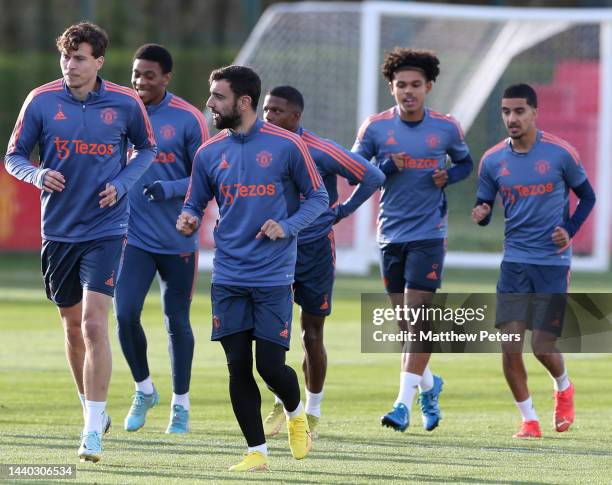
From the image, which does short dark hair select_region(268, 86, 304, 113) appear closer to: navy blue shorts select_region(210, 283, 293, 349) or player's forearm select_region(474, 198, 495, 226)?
player's forearm select_region(474, 198, 495, 226)

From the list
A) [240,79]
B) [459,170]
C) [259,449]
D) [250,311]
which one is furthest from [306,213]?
[459,170]

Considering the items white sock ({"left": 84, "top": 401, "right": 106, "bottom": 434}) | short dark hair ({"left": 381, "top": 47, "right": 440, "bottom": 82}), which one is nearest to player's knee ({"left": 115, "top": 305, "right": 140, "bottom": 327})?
white sock ({"left": 84, "top": 401, "right": 106, "bottom": 434})

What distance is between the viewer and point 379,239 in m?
9.77

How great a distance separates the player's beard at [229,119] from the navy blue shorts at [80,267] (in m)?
0.98

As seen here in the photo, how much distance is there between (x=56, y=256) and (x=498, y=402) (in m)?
4.13

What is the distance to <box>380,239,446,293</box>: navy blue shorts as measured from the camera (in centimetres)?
953

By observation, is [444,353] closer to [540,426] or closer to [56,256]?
[540,426]

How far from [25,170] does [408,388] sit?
114 inches

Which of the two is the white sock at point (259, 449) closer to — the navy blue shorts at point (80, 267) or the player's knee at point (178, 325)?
the navy blue shorts at point (80, 267)

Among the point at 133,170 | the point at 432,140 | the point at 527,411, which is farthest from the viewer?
the point at 432,140

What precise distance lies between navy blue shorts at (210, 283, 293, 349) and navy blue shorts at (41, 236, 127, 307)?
715 mm

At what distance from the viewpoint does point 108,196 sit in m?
7.62

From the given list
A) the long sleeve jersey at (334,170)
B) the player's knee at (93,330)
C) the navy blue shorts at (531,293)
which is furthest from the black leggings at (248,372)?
the navy blue shorts at (531,293)

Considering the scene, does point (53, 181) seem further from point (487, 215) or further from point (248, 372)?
point (487, 215)
